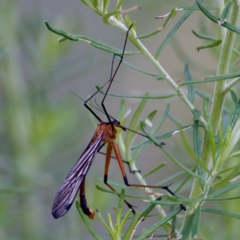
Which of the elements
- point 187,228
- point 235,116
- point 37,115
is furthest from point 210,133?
point 37,115

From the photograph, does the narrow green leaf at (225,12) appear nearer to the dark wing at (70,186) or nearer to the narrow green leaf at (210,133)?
the narrow green leaf at (210,133)

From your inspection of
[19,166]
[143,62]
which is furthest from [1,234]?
[143,62]

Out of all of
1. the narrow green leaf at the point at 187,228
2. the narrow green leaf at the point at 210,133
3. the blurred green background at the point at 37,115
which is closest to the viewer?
the narrow green leaf at the point at 210,133

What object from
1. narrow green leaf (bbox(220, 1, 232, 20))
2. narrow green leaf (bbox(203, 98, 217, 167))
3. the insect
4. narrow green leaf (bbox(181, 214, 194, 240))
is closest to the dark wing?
the insect

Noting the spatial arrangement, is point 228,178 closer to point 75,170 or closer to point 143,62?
point 75,170

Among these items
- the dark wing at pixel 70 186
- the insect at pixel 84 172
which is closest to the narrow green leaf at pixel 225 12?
the insect at pixel 84 172

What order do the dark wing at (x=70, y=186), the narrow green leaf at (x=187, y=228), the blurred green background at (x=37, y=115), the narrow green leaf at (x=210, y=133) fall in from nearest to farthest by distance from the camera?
the narrow green leaf at (x=210, y=133) → the narrow green leaf at (x=187, y=228) → the dark wing at (x=70, y=186) → the blurred green background at (x=37, y=115)
